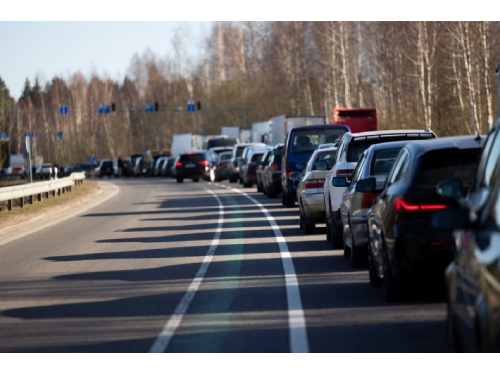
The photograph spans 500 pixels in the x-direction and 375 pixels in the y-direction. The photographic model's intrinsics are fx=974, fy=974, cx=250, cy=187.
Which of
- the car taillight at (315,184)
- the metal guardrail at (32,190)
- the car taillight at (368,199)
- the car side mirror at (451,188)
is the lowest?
the metal guardrail at (32,190)

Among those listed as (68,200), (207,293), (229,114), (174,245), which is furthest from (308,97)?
(207,293)

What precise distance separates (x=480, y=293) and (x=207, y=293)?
5.53 m

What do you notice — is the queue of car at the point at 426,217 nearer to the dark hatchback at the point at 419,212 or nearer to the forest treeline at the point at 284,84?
the dark hatchback at the point at 419,212

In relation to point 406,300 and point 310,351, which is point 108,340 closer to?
point 310,351

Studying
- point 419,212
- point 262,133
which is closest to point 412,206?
point 419,212

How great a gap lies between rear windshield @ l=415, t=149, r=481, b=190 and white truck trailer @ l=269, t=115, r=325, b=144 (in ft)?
118

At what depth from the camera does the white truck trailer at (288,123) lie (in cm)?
4588

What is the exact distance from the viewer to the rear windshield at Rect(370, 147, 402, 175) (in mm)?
12172

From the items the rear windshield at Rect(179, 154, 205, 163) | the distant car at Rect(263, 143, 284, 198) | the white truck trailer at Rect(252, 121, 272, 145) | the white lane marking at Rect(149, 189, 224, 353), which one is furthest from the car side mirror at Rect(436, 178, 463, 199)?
the rear windshield at Rect(179, 154, 205, 163)

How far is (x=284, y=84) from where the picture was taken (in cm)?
8688

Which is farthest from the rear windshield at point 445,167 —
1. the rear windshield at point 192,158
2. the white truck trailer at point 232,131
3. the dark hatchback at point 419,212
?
the white truck trailer at point 232,131

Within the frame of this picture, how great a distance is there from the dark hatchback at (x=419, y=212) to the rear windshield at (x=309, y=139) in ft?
50.4

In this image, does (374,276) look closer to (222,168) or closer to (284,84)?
(222,168)

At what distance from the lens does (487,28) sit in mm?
42594
